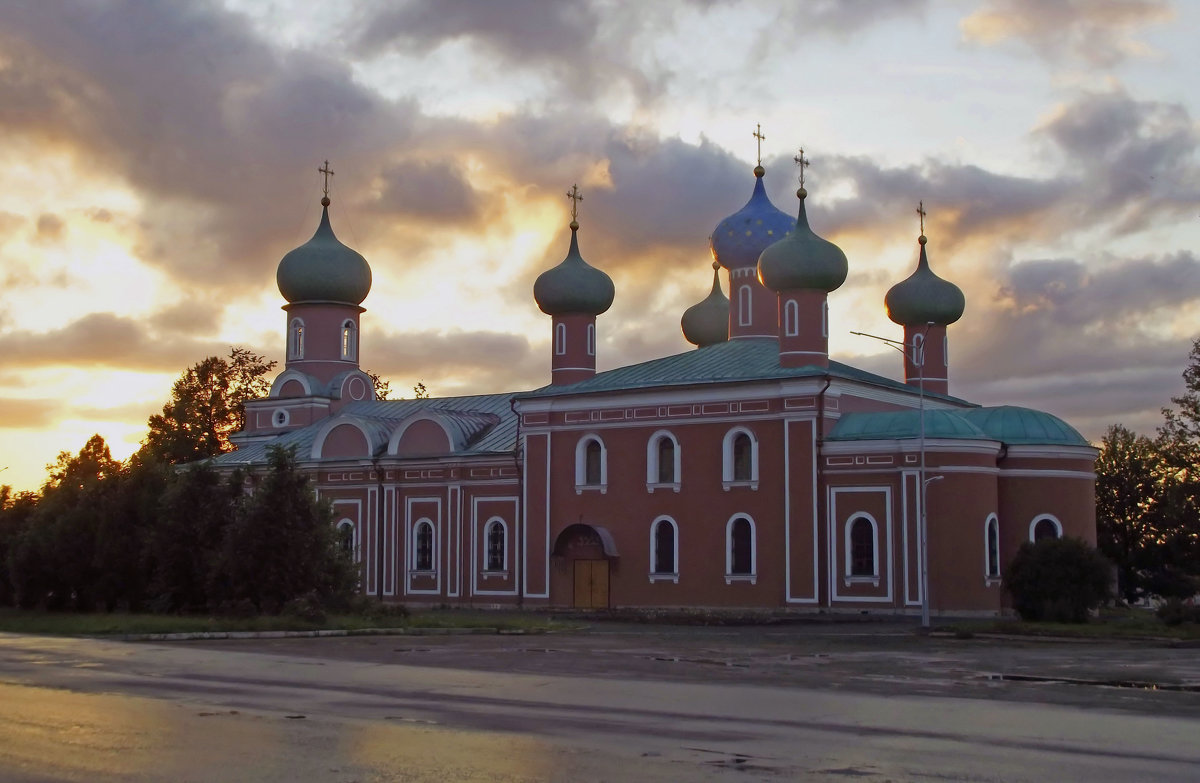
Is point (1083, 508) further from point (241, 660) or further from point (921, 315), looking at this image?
point (241, 660)

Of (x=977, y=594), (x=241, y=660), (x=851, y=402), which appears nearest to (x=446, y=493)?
(x=851, y=402)

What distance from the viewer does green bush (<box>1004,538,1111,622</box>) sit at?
32.7 m

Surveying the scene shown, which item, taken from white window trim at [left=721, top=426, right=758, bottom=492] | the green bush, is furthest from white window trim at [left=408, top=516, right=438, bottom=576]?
the green bush

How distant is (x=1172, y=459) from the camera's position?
44812 millimetres

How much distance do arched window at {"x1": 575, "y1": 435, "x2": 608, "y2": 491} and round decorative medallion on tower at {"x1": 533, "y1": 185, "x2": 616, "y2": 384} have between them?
9.49 feet

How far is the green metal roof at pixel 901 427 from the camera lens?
37.3m

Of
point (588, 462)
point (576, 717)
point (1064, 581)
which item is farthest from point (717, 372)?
point (576, 717)

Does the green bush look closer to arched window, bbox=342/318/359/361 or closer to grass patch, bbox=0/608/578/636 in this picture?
grass patch, bbox=0/608/578/636

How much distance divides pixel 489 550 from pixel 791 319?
42.9ft

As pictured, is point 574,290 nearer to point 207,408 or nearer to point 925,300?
point 925,300

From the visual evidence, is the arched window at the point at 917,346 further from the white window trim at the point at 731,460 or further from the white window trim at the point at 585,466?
the white window trim at the point at 585,466

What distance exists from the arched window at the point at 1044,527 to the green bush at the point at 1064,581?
4.99 metres

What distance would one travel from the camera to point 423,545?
4766 centimetres

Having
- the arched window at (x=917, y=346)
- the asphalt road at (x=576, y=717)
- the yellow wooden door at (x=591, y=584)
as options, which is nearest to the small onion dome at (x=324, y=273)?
the yellow wooden door at (x=591, y=584)
